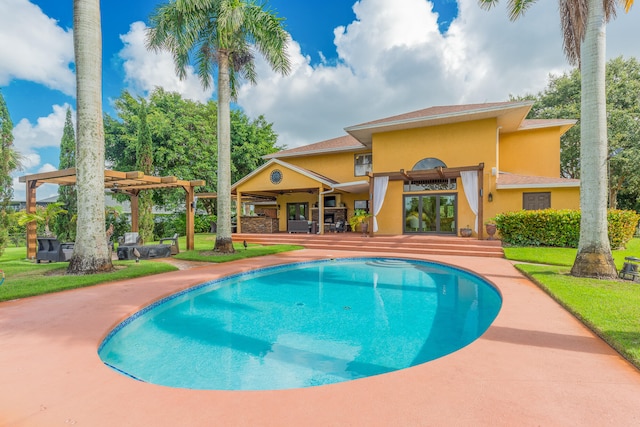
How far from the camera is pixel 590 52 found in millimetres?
7059

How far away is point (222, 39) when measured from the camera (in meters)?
11.0

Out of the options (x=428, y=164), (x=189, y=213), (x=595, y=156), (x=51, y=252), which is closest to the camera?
(x=595, y=156)

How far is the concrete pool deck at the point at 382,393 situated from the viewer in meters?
2.29

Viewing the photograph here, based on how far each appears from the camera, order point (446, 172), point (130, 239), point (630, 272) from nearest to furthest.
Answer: point (630, 272) < point (130, 239) < point (446, 172)

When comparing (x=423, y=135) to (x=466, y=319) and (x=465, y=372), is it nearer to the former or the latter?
(x=466, y=319)

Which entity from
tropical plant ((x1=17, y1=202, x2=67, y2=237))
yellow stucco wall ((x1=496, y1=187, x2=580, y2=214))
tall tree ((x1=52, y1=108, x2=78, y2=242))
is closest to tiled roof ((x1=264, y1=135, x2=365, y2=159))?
yellow stucco wall ((x1=496, y1=187, x2=580, y2=214))

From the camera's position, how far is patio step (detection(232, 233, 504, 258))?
12.2 metres

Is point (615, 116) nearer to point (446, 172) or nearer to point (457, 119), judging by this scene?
point (457, 119)

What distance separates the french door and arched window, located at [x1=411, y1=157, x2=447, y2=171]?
1598 millimetres

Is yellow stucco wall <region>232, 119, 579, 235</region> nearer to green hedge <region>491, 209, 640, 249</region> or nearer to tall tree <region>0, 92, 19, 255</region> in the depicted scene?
green hedge <region>491, 209, 640, 249</region>

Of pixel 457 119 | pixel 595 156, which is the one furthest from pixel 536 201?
pixel 595 156

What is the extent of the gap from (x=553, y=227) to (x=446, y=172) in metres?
5.03

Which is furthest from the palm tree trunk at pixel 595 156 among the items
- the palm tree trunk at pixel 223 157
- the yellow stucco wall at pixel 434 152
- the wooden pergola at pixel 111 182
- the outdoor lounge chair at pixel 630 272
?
the wooden pergola at pixel 111 182

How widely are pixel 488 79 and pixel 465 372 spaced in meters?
23.9
